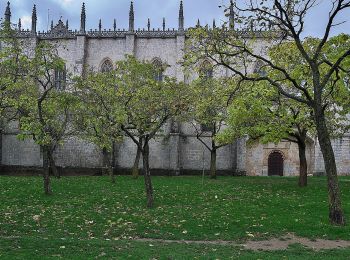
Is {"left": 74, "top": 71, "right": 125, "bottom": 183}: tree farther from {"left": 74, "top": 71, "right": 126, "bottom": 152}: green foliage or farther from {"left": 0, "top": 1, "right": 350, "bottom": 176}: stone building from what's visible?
{"left": 0, "top": 1, "right": 350, "bottom": 176}: stone building

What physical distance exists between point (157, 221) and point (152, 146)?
91.0 feet

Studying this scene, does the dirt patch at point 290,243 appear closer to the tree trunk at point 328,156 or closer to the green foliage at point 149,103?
the tree trunk at point 328,156

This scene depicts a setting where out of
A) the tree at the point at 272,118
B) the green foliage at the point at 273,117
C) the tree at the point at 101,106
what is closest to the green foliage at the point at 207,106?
the tree at the point at 272,118

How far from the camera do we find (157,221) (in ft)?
50.0

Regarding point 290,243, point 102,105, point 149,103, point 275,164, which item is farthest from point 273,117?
point 275,164

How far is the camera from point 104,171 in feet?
134

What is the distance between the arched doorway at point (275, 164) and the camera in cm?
4365

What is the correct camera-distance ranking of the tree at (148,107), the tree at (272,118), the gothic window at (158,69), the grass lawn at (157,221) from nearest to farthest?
1. the grass lawn at (157,221)
2. the tree at (148,107)
3. the tree at (272,118)
4. the gothic window at (158,69)

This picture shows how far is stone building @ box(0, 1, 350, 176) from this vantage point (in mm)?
41906

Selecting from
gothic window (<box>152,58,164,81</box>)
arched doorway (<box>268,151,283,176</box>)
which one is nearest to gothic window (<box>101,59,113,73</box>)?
gothic window (<box>152,58,164,81</box>)

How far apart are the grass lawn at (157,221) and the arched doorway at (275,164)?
19316 mm

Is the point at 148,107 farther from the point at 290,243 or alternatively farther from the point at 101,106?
the point at 290,243

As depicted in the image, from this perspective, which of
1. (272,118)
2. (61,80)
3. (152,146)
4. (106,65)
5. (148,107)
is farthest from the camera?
(106,65)

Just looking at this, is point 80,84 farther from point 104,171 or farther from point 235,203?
point 104,171
